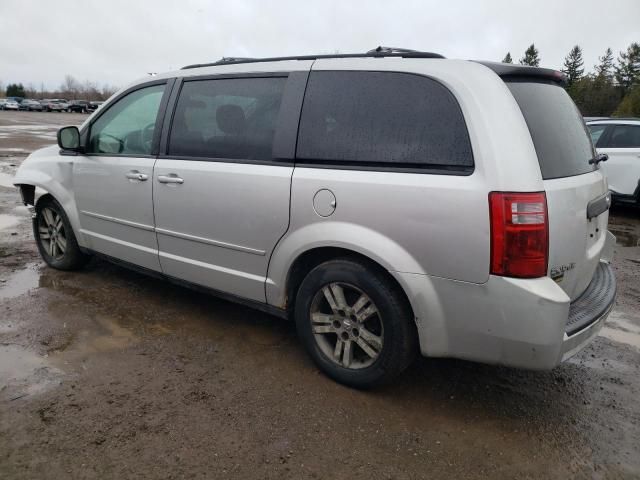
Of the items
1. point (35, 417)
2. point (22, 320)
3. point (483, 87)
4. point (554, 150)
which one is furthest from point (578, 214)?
point (22, 320)

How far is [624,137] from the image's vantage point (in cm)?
859

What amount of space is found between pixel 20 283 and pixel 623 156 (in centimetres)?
886

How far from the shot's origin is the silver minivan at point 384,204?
2404mm

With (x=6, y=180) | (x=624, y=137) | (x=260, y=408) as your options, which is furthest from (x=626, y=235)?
(x=6, y=180)

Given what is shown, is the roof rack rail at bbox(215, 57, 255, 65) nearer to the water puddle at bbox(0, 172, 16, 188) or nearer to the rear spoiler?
the rear spoiler

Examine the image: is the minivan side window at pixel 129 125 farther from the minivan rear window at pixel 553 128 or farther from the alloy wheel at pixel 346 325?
the minivan rear window at pixel 553 128

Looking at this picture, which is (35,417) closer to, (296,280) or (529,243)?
(296,280)

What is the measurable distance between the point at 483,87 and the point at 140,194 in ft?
8.34

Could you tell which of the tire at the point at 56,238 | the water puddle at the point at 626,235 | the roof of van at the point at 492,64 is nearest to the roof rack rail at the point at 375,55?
the roof of van at the point at 492,64

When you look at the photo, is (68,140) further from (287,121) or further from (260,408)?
(260,408)

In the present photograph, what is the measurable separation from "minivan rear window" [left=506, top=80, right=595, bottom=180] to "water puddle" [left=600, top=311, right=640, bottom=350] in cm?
151

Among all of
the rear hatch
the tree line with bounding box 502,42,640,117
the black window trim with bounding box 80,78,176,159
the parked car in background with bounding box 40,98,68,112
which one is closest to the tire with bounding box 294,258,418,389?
the rear hatch

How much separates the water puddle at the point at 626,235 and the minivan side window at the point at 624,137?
154cm

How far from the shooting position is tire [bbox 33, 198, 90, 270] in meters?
4.68
